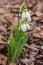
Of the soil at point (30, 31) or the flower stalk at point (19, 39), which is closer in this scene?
the flower stalk at point (19, 39)

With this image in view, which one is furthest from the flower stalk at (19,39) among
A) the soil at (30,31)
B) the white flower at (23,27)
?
the soil at (30,31)

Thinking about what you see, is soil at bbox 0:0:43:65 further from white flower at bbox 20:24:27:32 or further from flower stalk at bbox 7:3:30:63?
white flower at bbox 20:24:27:32

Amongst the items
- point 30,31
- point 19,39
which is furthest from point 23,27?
point 30,31

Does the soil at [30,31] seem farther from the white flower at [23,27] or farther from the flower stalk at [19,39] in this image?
the white flower at [23,27]

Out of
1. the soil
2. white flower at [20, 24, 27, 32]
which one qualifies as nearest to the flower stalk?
white flower at [20, 24, 27, 32]

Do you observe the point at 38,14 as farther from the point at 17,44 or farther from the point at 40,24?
the point at 17,44

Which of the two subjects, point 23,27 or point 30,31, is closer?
point 23,27

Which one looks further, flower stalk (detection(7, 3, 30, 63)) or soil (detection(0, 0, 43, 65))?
soil (detection(0, 0, 43, 65))

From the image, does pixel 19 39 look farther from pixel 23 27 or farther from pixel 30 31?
pixel 30 31
